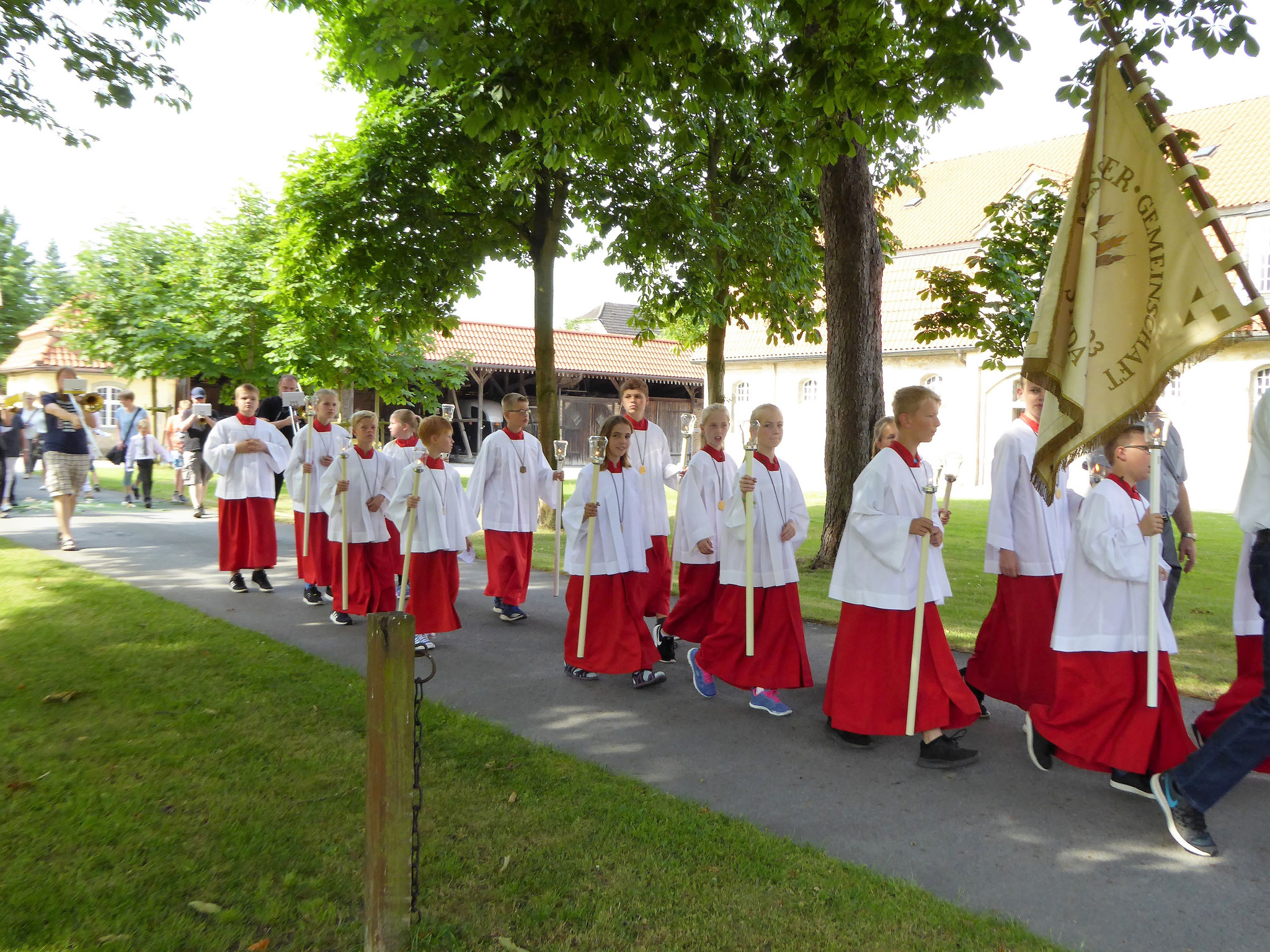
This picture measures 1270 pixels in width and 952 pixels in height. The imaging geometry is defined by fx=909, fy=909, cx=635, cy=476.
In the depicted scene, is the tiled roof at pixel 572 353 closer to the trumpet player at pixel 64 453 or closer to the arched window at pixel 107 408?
the trumpet player at pixel 64 453

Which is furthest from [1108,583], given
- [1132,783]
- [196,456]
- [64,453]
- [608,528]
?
[196,456]

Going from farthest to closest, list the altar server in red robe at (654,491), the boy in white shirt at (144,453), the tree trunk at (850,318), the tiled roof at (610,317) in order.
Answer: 1. the tiled roof at (610,317)
2. the boy in white shirt at (144,453)
3. the tree trunk at (850,318)
4. the altar server in red robe at (654,491)

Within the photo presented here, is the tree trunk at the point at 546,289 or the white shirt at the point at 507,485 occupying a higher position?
the tree trunk at the point at 546,289

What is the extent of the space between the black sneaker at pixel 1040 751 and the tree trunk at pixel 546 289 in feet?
32.4

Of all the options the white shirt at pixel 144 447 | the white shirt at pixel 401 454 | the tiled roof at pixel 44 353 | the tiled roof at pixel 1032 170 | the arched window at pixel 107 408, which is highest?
the tiled roof at pixel 1032 170

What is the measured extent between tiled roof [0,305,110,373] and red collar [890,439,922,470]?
39.2 meters

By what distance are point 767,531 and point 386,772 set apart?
3461mm

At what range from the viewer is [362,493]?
8148 millimetres

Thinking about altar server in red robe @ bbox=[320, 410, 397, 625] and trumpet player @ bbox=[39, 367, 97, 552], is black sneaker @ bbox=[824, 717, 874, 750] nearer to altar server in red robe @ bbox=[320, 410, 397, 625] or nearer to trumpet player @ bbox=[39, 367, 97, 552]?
altar server in red robe @ bbox=[320, 410, 397, 625]

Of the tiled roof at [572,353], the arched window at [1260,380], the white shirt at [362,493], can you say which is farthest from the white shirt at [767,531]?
the tiled roof at [572,353]

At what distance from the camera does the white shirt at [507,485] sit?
8656 mm

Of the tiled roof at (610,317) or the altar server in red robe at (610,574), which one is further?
the tiled roof at (610,317)

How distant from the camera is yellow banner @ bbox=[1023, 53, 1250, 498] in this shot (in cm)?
412

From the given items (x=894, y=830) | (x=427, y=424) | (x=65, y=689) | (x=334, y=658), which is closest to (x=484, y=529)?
(x=427, y=424)
